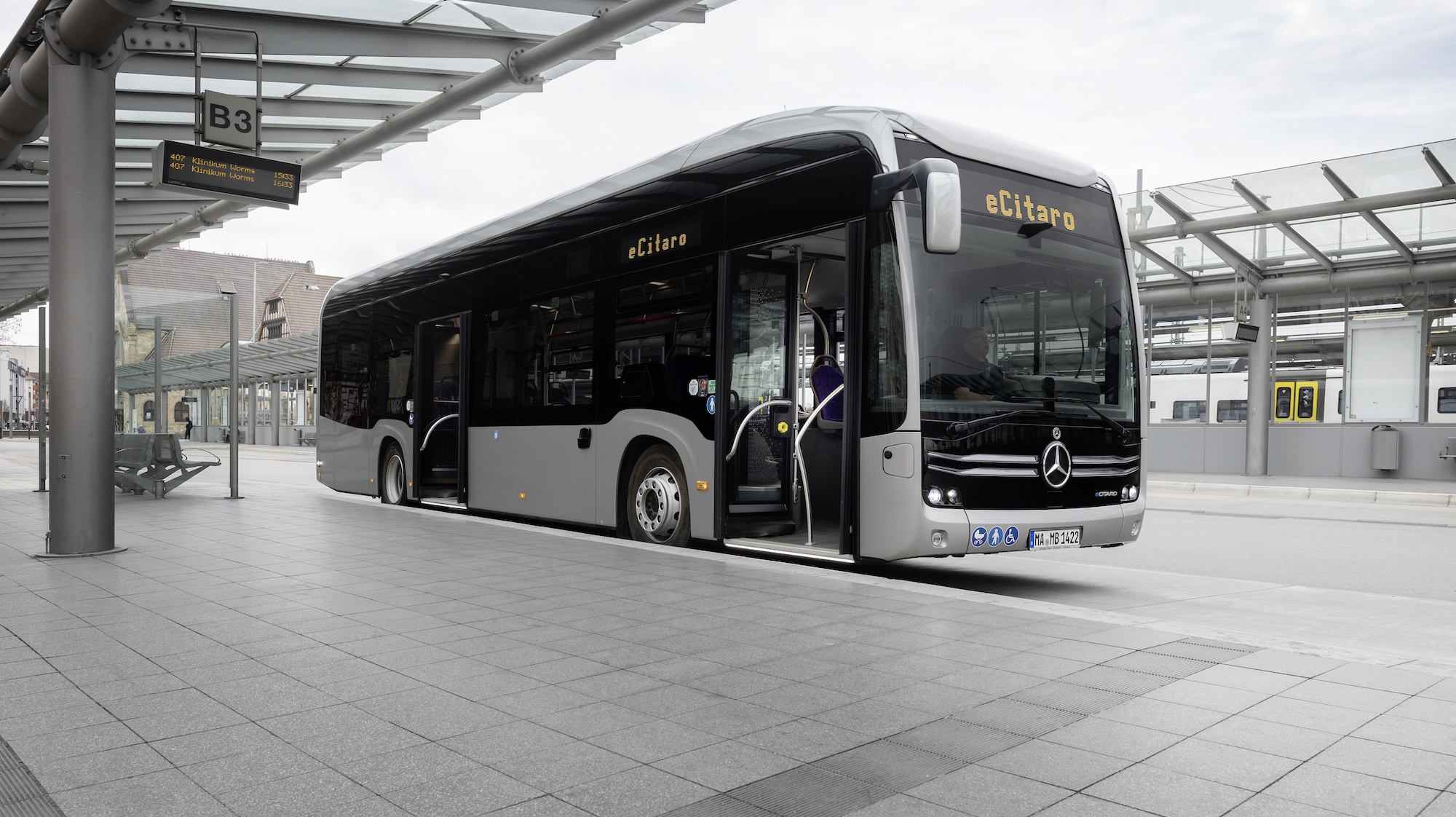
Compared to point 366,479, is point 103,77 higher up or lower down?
higher up

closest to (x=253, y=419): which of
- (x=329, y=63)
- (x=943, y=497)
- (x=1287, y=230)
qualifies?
(x=329, y=63)

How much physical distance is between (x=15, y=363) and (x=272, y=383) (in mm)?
92947

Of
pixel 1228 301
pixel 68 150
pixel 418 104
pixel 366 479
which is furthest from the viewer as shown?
pixel 1228 301

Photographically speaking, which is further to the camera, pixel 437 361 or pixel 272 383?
pixel 272 383

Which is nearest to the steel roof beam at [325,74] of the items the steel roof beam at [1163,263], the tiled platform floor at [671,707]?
the tiled platform floor at [671,707]

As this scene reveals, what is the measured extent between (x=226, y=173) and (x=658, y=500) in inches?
190

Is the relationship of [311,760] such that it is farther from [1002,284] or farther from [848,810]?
[1002,284]

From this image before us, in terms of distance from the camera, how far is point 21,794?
3121 millimetres

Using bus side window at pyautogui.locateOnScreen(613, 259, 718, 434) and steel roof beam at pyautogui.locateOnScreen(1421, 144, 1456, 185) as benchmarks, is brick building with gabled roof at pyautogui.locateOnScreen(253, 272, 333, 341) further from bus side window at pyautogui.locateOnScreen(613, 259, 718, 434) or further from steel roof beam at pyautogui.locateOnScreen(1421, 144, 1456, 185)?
bus side window at pyautogui.locateOnScreen(613, 259, 718, 434)

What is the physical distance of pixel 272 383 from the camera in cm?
4994

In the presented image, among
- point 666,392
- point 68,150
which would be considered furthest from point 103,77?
point 666,392

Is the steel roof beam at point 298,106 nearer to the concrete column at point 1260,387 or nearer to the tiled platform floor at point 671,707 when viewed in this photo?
the tiled platform floor at point 671,707

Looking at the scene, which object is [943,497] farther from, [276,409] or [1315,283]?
[276,409]

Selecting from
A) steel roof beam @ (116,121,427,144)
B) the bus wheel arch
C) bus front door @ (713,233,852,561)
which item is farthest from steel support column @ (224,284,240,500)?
bus front door @ (713,233,852,561)
